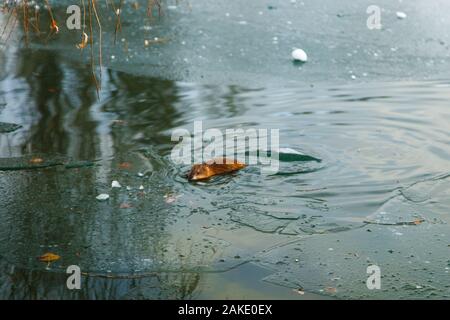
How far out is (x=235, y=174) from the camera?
4668 millimetres

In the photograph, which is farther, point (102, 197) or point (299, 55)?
point (299, 55)

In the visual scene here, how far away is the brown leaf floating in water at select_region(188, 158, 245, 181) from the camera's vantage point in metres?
4.60

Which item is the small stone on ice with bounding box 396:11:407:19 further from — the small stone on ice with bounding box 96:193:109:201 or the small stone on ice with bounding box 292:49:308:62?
the small stone on ice with bounding box 96:193:109:201

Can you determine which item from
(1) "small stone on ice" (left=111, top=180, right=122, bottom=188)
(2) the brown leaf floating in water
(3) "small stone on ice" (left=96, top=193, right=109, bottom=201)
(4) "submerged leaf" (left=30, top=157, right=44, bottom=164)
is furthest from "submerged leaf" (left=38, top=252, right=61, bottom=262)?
(4) "submerged leaf" (left=30, top=157, right=44, bottom=164)

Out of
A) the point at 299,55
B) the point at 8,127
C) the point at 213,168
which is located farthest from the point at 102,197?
the point at 299,55

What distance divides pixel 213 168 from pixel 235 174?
0.48 ft

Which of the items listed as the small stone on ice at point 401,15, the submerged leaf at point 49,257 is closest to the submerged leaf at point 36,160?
the submerged leaf at point 49,257

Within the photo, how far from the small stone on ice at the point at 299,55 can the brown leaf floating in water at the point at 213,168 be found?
297 centimetres

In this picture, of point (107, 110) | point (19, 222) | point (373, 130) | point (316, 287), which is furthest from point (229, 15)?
point (316, 287)

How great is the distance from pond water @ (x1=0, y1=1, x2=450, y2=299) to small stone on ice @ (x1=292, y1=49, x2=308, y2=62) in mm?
88

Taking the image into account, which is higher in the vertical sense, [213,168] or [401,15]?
[401,15]

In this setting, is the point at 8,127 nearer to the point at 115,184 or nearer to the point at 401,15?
the point at 115,184

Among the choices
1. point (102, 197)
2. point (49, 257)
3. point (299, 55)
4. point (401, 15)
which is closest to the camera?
point (49, 257)

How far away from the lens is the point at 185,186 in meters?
4.49
